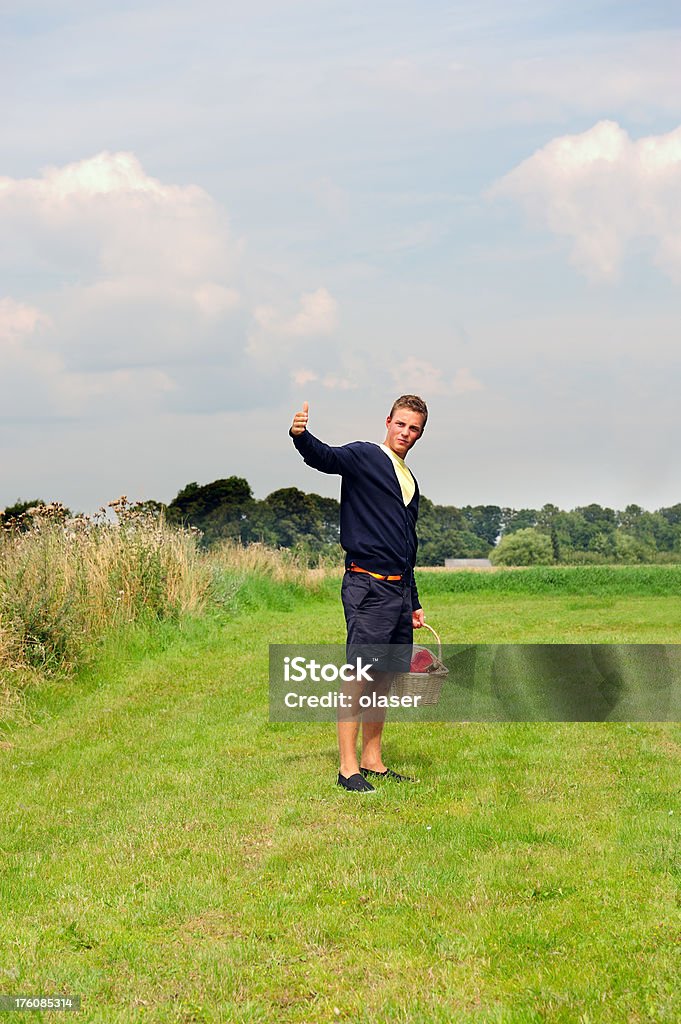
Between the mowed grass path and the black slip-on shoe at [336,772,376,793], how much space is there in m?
0.10

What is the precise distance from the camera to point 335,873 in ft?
16.9

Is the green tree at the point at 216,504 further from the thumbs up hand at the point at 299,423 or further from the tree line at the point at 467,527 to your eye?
the thumbs up hand at the point at 299,423

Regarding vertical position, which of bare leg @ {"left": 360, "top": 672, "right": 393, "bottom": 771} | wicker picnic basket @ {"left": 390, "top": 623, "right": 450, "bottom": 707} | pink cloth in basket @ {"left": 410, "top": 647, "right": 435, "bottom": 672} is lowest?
bare leg @ {"left": 360, "top": 672, "right": 393, "bottom": 771}

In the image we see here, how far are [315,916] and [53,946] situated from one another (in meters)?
1.05

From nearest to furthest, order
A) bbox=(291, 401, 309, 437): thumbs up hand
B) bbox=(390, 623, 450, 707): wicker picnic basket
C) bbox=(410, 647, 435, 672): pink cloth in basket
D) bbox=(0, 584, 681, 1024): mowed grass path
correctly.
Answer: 1. bbox=(0, 584, 681, 1024): mowed grass path
2. bbox=(291, 401, 309, 437): thumbs up hand
3. bbox=(390, 623, 450, 707): wicker picnic basket
4. bbox=(410, 647, 435, 672): pink cloth in basket

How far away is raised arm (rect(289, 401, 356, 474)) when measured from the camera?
621 cm

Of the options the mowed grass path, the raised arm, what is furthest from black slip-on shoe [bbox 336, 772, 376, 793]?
the raised arm

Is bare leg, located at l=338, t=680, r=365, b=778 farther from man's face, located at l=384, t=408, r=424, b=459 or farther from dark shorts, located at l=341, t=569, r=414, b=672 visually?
man's face, located at l=384, t=408, r=424, b=459

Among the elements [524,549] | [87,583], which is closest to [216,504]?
[524,549]

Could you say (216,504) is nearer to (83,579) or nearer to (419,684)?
(83,579)

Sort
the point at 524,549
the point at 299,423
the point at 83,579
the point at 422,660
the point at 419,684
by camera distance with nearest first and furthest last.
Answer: the point at 299,423 → the point at 419,684 → the point at 422,660 → the point at 83,579 → the point at 524,549

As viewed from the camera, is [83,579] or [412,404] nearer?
[412,404]

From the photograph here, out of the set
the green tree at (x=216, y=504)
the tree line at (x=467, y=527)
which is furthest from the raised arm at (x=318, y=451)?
the green tree at (x=216, y=504)

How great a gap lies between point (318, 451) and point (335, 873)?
92.2 inches
